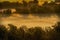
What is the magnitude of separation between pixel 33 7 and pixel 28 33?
1.16 ft

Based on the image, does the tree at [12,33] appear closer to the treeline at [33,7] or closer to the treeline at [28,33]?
the treeline at [28,33]

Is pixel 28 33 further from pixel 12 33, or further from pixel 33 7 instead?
pixel 33 7

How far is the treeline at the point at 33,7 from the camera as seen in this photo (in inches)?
120

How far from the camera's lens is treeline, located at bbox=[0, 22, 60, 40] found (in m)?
2.96

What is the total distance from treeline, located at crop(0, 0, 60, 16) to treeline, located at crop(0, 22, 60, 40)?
0.69 feet

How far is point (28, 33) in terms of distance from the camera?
9.77 feet

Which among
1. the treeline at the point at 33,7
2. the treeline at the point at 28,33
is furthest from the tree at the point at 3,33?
the treeline at the point at 33,7

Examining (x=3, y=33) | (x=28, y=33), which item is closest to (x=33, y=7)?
(x=28, y=33)

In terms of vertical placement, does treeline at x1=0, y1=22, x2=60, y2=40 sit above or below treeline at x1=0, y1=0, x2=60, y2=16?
below

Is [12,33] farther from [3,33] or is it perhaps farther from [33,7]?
[33,7]

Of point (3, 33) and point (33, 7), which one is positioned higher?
point (33, 7)

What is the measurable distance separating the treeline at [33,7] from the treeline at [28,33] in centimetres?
21

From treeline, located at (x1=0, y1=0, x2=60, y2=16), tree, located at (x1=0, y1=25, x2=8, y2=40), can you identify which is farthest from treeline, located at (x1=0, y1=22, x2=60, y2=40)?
treeline, located at (x1=0, y1=0, x2=60, y2=16)

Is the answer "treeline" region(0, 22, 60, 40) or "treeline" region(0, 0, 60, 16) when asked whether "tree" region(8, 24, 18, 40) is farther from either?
"treeline" region(0, 0, 60, 16)
